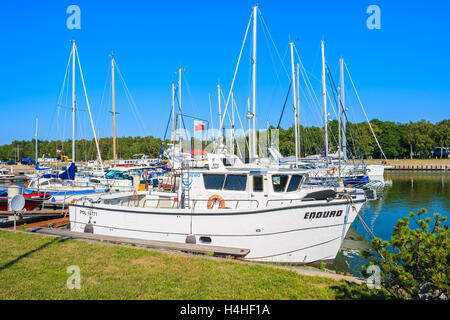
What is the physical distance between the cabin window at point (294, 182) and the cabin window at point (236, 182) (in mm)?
1662

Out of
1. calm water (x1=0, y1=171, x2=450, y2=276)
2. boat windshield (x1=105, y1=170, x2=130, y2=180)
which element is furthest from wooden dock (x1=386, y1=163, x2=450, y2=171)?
boat windshield (x1=105, y1=170, x2=130, y2=180)

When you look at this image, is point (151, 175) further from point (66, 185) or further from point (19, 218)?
point (19, 218)

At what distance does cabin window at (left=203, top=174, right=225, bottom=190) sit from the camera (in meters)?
11.0

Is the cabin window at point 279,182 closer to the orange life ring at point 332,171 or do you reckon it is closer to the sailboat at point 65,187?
the sailboat at point 65,187

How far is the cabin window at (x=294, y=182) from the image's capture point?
35.2ft

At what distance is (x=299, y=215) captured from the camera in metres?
Result: 9.55

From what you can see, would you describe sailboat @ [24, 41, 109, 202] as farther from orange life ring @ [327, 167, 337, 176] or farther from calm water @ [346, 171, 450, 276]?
orange life ring @ [327, 167, 337, 176]

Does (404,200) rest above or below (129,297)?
below

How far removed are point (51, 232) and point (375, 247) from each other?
35.4 feet

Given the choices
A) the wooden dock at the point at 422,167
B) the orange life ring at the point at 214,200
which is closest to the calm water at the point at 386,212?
the orange life ring at the point at 214,200

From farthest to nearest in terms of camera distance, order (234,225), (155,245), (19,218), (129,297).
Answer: (19,218) < (234,225) < (155,245) < (129,297)

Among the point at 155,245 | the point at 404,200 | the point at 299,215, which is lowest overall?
the point at 404,200

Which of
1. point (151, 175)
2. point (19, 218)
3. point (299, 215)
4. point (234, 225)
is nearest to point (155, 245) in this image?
point (234, 225)
